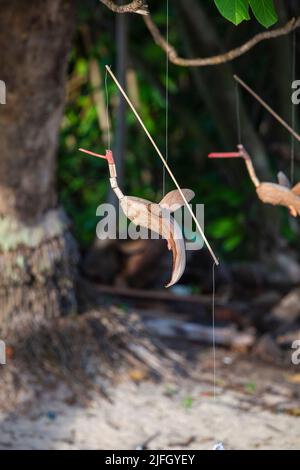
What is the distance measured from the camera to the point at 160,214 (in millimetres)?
2359

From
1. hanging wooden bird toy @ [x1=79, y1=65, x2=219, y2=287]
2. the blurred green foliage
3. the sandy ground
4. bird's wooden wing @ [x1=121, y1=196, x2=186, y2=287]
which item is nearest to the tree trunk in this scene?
the sandy ground

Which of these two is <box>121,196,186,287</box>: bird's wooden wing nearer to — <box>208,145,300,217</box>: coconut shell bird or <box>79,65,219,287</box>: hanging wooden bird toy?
<box>79,65,219,287</box>: hanging wooden bird toy

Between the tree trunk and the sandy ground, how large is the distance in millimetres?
519

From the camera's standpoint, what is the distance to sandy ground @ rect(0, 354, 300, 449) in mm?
3586

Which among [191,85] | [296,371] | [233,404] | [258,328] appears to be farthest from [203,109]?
[233,404]

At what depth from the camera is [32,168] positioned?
401cm

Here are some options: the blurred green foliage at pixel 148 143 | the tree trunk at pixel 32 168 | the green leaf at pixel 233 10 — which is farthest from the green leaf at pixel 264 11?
the blurred green foliage at pixel 148 143

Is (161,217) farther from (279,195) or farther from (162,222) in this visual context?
(279,195)

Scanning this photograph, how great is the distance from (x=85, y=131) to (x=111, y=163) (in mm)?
4561

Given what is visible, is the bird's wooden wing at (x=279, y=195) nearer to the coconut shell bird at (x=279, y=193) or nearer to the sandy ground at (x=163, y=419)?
the coconut shell bird at (x=279, y=193)

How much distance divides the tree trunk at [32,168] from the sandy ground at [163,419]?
519mm

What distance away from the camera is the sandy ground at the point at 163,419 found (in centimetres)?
359

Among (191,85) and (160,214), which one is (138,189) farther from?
(160,214)

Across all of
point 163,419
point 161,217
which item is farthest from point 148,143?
point 161,217
